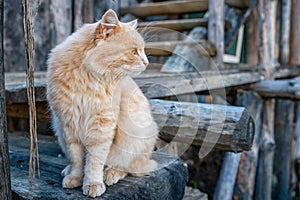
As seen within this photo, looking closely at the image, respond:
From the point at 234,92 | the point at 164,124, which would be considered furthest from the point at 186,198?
the point at 234,92

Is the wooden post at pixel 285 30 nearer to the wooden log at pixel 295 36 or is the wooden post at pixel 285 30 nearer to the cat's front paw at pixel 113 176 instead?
the wooden log at pixel 295 36

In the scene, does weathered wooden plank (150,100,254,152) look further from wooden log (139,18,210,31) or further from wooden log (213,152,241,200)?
wooden log (139,18,210,31)

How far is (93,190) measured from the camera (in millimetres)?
1066

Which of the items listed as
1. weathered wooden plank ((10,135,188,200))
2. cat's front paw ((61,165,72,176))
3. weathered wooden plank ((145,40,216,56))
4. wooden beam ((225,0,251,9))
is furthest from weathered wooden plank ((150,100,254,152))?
wooden beam ((225,0,251,9))

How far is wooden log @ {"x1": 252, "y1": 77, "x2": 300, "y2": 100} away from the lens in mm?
2994

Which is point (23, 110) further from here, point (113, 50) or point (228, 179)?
point (228, 179)

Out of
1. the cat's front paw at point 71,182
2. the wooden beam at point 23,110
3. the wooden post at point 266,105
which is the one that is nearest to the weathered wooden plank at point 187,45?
the wooden post at point 266,105

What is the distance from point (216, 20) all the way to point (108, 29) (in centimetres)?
226

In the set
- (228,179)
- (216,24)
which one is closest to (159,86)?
(228,179)

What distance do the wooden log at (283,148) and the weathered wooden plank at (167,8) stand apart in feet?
5.32

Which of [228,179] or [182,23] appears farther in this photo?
[182,23]

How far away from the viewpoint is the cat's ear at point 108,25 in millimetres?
1104

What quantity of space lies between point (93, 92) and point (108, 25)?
244mm

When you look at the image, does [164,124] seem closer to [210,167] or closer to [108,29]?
[108,29]
